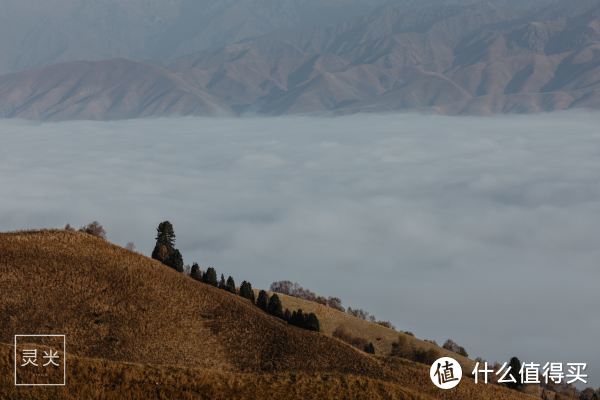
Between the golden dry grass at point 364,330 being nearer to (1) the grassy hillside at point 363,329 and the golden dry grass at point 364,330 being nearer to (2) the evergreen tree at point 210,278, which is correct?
(1) the grassy hillside at point 363,329

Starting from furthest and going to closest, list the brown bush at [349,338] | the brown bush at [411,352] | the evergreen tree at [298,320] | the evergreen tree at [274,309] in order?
the brown bush at [349,338]
the brown bush at [411,352]
the evergreen tree at [274,309]
the evergreen tree at [298,320]

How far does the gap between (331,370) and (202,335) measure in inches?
552

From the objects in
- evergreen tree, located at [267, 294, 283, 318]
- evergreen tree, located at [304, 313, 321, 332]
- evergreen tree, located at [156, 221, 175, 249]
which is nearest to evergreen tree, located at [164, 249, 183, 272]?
evergreen tree, located at [156, 221, 175, 249]

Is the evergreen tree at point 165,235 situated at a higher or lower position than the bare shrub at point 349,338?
higher

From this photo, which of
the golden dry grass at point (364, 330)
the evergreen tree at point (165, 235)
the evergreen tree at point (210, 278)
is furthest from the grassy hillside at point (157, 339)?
the golden dry grass at point (364, 330)

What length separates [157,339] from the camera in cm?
7006

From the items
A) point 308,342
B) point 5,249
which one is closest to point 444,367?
point 308,342

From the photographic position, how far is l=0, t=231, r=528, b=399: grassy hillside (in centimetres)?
5253

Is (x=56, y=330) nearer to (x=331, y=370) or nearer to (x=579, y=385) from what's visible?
(x=331, y=370)

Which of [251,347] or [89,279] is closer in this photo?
[251,347]

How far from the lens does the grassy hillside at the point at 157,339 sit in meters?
52.5

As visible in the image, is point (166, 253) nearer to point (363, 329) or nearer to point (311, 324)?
point (311, 324)

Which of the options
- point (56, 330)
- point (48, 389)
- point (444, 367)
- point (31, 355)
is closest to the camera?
point (48, 389)

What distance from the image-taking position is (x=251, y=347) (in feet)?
236
